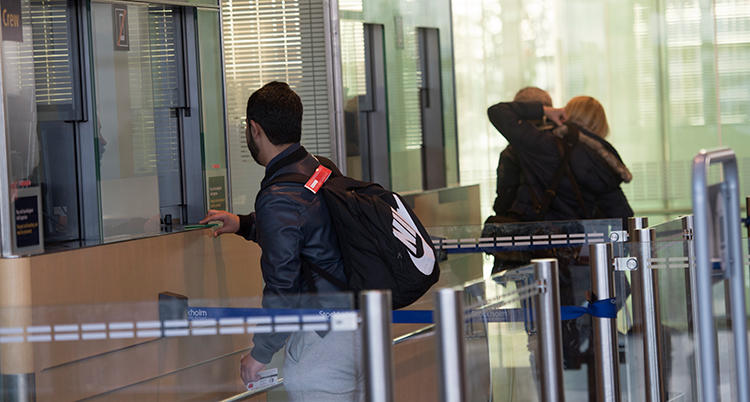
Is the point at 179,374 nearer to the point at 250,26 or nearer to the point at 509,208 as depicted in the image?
the point at 250,26

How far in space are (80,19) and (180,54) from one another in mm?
622

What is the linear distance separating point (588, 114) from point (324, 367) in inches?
161

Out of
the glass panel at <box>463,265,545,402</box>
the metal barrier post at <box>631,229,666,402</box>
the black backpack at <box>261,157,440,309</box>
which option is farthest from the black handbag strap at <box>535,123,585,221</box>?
the glass panel at <box>463,265,545,402</box>

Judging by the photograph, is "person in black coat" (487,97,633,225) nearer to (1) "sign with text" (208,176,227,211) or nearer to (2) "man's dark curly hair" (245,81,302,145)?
(1) "sign with text" (208,176,227,211)

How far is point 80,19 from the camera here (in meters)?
3.56

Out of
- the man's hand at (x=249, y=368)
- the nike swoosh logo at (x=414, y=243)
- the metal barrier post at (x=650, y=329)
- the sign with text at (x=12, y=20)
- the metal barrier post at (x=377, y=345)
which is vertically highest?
the sign with text at (x=12, y=20)

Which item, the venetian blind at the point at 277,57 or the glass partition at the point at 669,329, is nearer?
the glass partition at the point at 669,329

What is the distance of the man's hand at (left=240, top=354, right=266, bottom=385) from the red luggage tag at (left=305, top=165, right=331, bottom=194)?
3.12 feet

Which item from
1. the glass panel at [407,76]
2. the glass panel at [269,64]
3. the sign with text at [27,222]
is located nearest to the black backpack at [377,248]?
the sign with text at [27,222]

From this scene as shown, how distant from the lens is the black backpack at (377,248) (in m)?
2.81

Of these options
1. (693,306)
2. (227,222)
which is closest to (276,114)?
(227,222)

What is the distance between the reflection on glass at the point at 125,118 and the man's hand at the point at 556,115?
2.67 metres

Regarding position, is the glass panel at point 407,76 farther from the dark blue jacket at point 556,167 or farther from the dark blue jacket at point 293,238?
the dark blue jacket at point 293,238

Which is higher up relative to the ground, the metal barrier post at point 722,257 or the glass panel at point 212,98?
the glass panel at point 212,98
